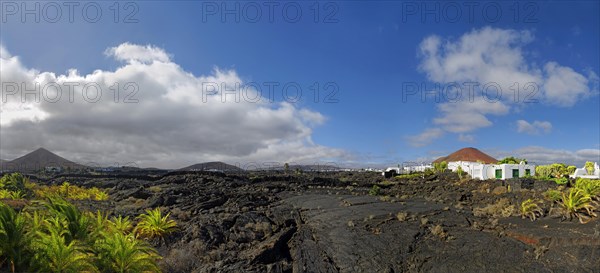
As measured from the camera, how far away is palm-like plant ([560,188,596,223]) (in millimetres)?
15227

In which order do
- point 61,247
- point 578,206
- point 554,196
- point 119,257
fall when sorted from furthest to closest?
point 554,196, point 578,206, point 119,257, point 61,247

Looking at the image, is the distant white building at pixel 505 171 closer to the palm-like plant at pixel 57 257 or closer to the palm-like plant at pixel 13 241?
the palm-like plant at pixel 57 257

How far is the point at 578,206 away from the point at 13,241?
19.9 m

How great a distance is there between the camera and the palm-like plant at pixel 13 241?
7.40 metres

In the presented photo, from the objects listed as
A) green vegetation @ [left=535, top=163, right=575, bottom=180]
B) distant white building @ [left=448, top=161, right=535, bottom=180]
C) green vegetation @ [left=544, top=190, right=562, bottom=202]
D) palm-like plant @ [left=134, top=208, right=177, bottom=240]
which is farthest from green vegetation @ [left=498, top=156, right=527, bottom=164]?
palm-like plant @ [left=134, top=208, right=177, bottom=240]

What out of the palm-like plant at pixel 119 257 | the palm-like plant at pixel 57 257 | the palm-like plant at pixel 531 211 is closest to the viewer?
the palm-like plant at pixel 57 257

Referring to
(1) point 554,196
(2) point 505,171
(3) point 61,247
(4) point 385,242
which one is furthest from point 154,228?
(2) point 505,171

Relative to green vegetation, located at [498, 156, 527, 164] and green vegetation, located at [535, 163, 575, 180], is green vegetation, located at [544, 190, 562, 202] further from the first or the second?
green vegetation, located at [498, 156, 527, 164]

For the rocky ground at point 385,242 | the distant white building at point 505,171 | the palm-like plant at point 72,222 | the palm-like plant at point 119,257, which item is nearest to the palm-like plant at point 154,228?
the rocky ground at point 385,242

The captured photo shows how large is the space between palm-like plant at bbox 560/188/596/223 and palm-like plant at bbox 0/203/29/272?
1872 centimetres

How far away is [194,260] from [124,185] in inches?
1410

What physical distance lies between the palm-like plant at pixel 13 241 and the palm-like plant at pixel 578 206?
61.4ft

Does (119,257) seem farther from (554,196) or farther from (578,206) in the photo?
(554,196)

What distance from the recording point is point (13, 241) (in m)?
7.55
